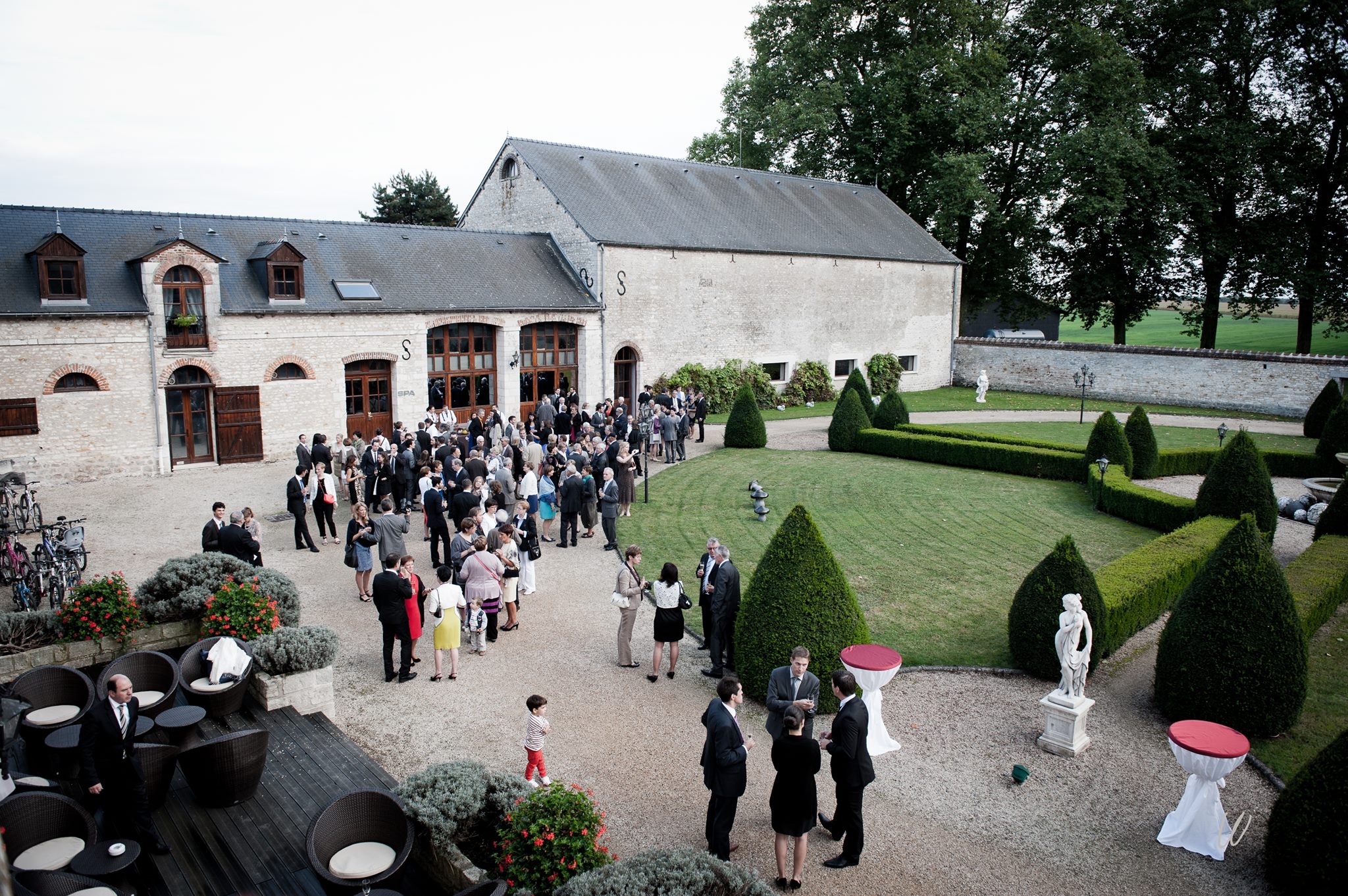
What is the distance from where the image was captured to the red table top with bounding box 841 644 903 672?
8.44 metres

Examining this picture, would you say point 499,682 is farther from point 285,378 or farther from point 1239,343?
point 1239,343

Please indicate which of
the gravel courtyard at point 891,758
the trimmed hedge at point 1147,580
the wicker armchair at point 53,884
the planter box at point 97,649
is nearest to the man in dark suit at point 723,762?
the gravel courtyard at point 891,758

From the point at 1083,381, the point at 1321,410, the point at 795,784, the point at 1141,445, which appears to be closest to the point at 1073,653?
the point at 795,784

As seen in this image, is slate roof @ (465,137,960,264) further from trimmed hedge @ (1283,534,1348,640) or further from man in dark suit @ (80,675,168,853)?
man in dark suit @ (80,675,168,853)

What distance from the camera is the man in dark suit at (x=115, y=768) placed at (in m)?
6.26

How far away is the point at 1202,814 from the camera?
7062mm

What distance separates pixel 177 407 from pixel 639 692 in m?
15.2

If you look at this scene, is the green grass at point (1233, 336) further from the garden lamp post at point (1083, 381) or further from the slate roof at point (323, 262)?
the slate roof at point (323, 262)

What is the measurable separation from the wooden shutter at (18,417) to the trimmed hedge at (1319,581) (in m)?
21.9

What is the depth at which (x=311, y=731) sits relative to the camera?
27.4 feet

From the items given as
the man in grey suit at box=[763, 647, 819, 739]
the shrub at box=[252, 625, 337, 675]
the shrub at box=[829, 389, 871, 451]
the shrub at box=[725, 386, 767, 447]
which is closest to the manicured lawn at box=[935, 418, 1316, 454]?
the shrub at box=[829, 389, 871, 451]

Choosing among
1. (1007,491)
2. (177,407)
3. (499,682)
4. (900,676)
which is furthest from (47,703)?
(1007,491)

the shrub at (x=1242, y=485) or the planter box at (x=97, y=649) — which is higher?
the shrub at (x=1242, y=485)

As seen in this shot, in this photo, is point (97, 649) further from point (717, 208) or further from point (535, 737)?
point (717, 208)
